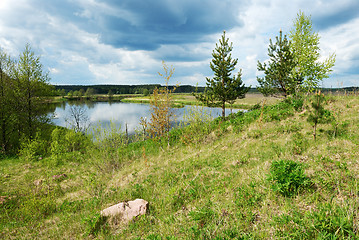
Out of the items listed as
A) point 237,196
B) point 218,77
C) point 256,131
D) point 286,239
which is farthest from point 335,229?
point 218,77

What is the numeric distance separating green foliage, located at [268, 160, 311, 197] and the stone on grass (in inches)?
115

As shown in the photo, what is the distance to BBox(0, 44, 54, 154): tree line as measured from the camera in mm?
17406

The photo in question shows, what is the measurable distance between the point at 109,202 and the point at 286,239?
4830mm

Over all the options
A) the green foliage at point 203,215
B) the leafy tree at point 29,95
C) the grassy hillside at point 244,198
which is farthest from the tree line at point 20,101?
the green foliage at point 203,215

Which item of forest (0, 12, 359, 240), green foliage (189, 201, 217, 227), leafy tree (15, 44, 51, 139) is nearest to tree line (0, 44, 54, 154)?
leafy tree (15, 44, 51, 139)

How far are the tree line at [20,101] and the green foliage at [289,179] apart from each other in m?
21.2

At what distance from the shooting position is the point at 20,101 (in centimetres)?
1780

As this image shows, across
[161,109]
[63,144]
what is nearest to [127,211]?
[161,109]

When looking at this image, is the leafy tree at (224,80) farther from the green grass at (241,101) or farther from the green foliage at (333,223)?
the green foliage at (333,223)

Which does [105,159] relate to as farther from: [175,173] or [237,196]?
[237,196]

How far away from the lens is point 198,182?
4641mm

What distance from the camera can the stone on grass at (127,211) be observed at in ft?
13.1

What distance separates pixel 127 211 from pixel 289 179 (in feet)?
11.8

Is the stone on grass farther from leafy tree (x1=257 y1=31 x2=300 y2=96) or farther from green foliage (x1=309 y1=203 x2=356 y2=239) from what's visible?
leafy tree (x1=257 y1=31 x2=300 y2=96)
